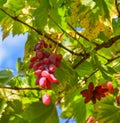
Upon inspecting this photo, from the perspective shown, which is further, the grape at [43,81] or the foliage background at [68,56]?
the foliage background at [68,56]

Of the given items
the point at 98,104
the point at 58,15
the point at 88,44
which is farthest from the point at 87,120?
the point at 58,15

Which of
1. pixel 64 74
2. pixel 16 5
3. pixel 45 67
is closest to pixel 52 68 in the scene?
pixel 45 67

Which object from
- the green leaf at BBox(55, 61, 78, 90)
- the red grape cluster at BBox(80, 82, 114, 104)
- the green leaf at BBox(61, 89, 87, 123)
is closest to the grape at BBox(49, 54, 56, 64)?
the green leaf at BBox(55, 61, 78, 90)

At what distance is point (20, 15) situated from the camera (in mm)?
2107

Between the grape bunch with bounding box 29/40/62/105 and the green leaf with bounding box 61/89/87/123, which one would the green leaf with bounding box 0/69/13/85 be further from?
the grape bunch with bounding box 29/40/62/105

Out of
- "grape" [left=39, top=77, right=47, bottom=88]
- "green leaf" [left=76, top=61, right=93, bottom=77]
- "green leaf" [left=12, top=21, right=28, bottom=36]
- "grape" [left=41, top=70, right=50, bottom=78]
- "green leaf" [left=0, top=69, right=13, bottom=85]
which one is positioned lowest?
"grape" [left=39, top=77, right=47, bottom=88]

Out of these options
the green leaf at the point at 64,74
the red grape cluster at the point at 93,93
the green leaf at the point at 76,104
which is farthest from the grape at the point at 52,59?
the green leaf at the point at 76,104

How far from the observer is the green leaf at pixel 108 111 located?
1.88 meters

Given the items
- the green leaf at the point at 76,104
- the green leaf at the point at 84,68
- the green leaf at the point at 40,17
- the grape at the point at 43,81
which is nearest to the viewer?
the grape at the point at 43,81

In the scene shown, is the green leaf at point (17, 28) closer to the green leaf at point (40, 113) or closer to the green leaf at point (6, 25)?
the green leaf at point (6, 25)

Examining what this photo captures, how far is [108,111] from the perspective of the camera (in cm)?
190

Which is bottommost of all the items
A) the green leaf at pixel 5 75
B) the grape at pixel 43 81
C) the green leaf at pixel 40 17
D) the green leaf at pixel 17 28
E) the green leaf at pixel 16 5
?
the grape at pixel 43 81

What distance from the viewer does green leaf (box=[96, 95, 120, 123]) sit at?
6.16 ft

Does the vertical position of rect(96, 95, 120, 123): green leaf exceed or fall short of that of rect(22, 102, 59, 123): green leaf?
it falls short
